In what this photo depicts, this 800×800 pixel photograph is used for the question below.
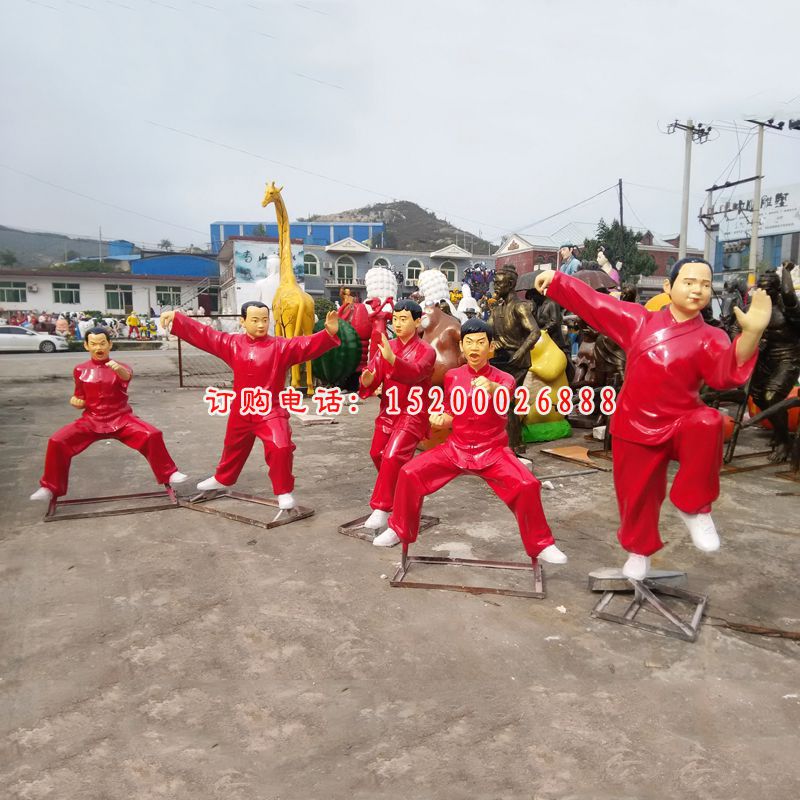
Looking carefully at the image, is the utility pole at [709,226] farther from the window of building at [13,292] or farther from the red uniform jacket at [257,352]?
the window of building at [13,292]

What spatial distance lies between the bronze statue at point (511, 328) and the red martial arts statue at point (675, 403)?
9.82 feet

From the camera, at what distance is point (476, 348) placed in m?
3.43

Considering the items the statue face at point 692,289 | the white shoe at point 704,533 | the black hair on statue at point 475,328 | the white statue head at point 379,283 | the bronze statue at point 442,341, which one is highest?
the white statue head at point 379,283

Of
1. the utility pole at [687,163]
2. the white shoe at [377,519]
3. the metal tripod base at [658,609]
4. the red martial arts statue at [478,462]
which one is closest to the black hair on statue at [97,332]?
the white shoe at [377,519]

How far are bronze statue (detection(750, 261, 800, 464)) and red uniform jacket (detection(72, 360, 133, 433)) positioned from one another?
17.6 feet

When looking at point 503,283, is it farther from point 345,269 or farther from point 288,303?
point 345,269

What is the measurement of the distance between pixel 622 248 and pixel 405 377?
75.6 ft

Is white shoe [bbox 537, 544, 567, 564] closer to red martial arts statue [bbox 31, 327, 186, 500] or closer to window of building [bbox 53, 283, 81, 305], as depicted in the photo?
red martial arts statue [bbox 31, 327, 186, 500]

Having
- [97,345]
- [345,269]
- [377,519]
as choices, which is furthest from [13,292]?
[377,519]

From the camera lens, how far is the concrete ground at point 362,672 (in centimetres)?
203

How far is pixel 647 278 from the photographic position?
2681cm

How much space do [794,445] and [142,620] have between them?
560cm

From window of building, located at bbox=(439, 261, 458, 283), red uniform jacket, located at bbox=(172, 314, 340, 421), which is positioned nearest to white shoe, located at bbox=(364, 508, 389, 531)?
red uniform jacket, located at bbox=(172, 314, 340, 421)

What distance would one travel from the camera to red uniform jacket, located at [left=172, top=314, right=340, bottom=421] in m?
4.41
